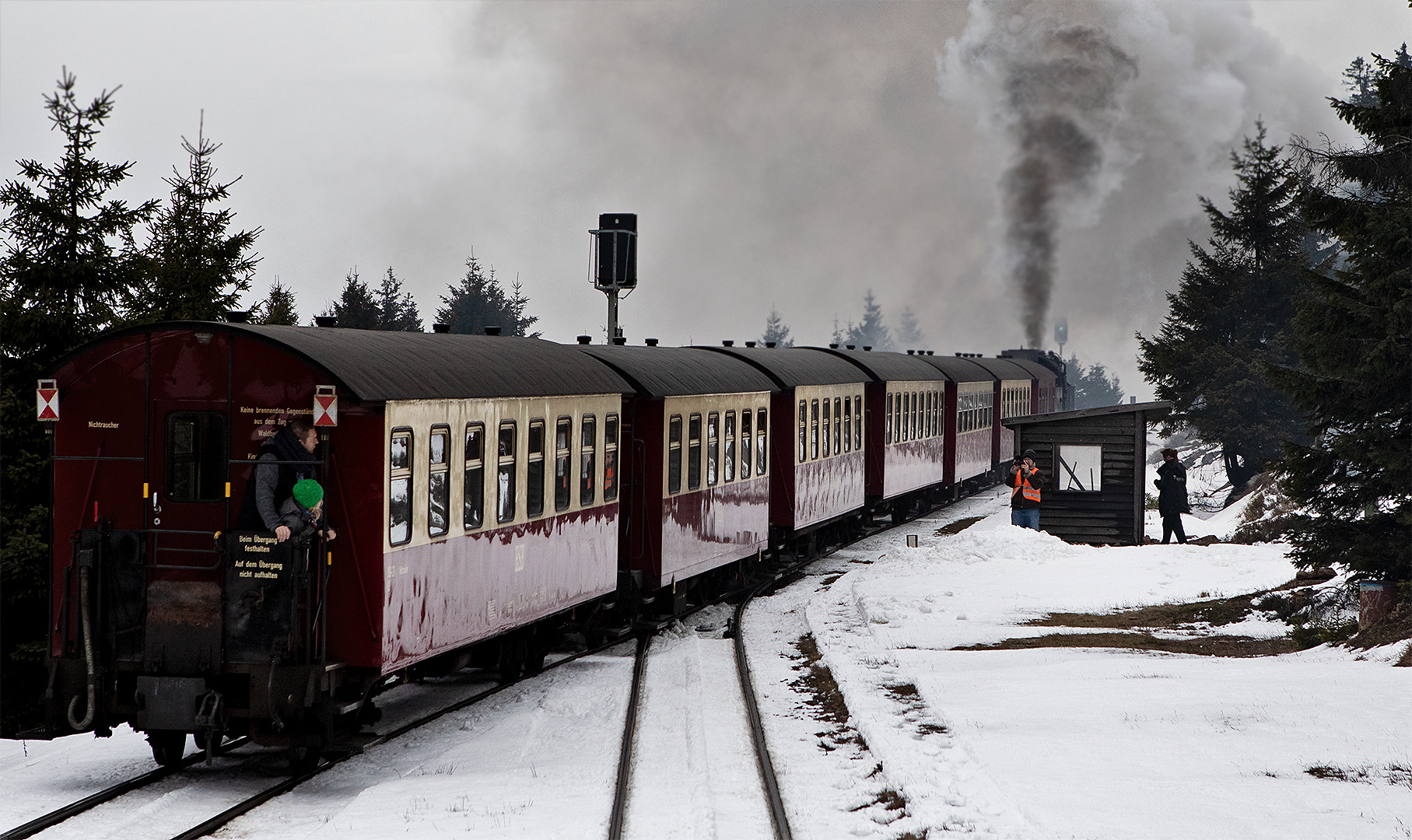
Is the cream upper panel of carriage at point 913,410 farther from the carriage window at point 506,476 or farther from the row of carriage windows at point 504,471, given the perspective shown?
the carriage window at point 506,476

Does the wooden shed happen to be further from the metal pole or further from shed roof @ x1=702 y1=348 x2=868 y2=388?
the metal pole

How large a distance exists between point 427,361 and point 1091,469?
63.0 ft

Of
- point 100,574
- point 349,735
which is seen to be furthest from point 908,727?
point 100,574

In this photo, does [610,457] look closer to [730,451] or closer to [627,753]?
[730,451]

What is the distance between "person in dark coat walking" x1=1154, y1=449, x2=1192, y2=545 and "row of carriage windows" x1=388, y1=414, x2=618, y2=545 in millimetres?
13673

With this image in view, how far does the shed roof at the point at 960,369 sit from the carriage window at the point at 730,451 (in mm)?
15662

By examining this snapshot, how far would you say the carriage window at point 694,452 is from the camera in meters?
17.2

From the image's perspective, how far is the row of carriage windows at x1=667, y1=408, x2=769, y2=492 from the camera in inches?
661

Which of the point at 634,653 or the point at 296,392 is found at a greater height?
the point at 296,392

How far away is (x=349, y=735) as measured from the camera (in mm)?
10344

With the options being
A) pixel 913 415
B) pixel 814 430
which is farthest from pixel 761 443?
pixel 913 415

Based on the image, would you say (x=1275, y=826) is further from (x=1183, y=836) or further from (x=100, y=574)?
(x=100, y=574)

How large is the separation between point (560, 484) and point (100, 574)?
490 cm

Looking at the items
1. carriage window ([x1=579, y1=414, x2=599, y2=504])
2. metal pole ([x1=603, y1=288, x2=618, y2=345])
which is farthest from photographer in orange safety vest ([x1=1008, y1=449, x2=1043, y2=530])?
carriage window ([x1=579, y1=414, x2=599, y2=504])
